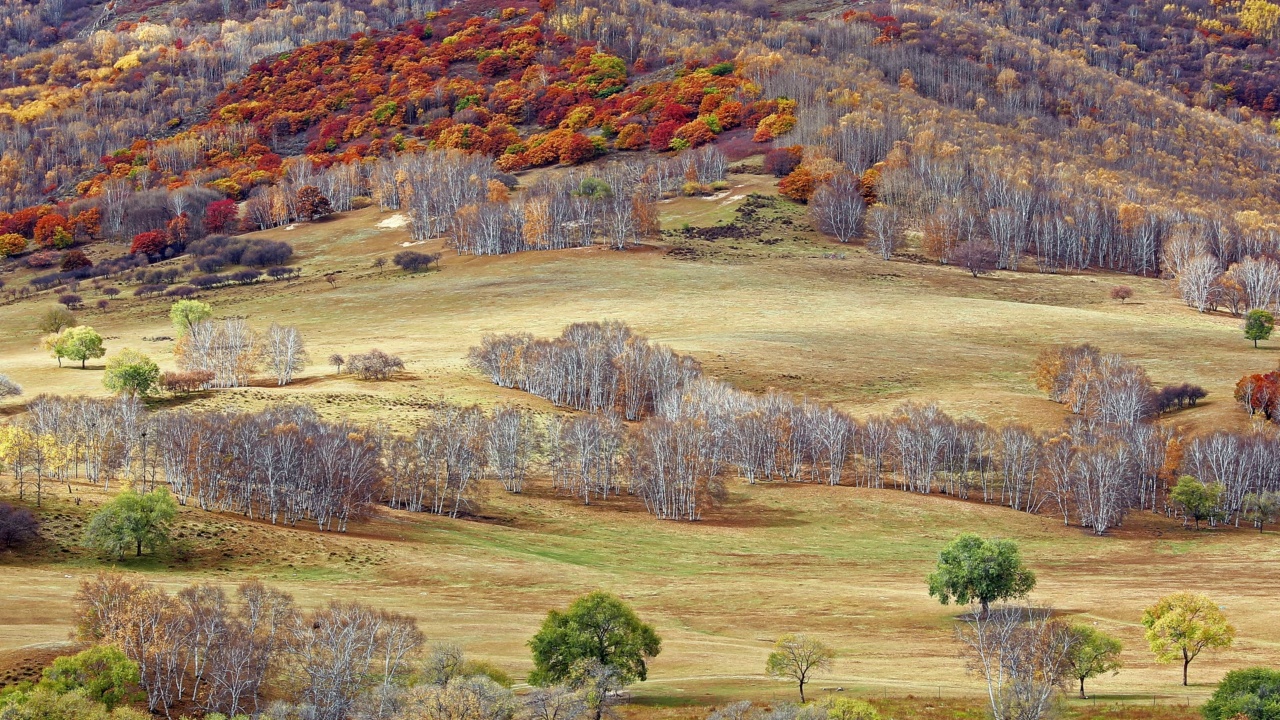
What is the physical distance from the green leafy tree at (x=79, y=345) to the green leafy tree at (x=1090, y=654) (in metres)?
122

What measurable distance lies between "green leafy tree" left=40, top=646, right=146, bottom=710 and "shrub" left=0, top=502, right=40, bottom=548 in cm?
2900

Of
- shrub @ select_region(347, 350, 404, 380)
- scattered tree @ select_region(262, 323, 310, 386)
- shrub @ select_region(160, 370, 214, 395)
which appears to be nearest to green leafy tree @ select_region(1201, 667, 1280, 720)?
shrub @ select_region(347, 350, 404, 380)

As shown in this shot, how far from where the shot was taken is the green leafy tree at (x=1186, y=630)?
5875 centimetres

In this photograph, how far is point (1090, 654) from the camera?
5619cm

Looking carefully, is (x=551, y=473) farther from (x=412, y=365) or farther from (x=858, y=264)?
(x=858, y=264)

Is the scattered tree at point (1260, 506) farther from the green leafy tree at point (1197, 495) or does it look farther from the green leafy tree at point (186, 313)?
the green leafy tree at point (186, 313)

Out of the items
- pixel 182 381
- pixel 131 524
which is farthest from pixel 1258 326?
pixel 131 524

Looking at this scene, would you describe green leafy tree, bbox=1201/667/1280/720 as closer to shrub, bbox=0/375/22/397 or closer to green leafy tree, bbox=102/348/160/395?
green leafy tree, bbox=102/348/160/395

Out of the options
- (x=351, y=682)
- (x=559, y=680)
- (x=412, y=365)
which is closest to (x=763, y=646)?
(x=559, y=680)

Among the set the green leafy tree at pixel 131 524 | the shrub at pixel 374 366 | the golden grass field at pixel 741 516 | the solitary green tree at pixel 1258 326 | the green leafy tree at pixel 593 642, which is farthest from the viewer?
the solitary green tree at pixel 1258 326

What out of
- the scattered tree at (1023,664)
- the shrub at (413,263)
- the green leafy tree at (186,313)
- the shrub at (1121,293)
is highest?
the shrub at (413,263)

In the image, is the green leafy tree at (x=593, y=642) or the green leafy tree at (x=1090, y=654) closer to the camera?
the green leafy tree at (x=1090, y=654)

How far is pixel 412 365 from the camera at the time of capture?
13875 cm

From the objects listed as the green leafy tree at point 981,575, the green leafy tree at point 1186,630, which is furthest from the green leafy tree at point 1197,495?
the green leafy tree at point 1186,630
